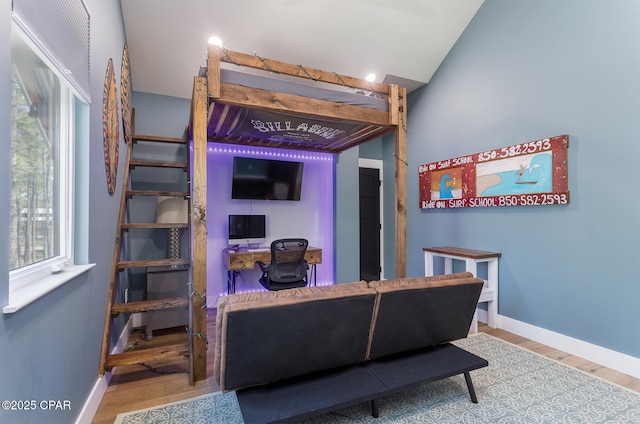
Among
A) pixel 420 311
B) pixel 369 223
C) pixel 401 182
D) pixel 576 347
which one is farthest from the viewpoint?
pixel 369 223

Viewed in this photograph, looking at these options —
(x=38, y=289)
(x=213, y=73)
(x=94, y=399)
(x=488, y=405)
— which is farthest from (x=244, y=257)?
(x=488, y=405)

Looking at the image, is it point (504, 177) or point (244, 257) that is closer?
point (504, 177)

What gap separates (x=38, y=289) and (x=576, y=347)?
3.90 meters

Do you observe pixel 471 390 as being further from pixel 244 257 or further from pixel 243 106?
pixel 244 257

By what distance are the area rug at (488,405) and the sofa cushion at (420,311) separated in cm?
37

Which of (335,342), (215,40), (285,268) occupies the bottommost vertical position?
(335,342)

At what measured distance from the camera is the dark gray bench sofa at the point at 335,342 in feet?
4.88

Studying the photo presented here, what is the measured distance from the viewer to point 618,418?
183cm

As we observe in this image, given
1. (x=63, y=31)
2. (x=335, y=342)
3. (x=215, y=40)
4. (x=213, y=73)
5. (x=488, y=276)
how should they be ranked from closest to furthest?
(x=63, y=31) → (x=335, y=342) → (x=213, y=73) → (x=215, y=40) → (x=488, y=276)

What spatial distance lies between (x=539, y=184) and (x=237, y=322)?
3131mm

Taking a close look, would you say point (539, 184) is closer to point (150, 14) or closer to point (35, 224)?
point (35, 224)

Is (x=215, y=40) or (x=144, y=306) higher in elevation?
(x=215, y=40)

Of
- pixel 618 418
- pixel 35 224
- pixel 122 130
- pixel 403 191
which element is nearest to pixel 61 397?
pixel 35 224

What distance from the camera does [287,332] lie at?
1.55 meters
